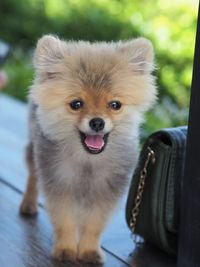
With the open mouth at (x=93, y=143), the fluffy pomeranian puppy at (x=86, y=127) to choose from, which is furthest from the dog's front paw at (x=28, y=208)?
the open mouth at (x=93, y=143)

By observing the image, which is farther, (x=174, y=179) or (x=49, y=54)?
(x=174, y=179)

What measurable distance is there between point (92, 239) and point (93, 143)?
0.35m

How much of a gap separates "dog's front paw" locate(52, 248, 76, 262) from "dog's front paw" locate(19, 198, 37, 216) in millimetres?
402

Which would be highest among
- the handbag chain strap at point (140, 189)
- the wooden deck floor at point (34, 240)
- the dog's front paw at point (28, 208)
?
the handbag chain strap at point (140, 189)

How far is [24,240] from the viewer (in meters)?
2.23

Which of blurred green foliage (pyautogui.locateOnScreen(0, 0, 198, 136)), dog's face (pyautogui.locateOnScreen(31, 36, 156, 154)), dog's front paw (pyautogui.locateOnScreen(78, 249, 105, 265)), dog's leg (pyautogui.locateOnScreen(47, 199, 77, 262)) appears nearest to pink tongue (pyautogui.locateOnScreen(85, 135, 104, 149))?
dog's face (pyautogui.locateOnScreen(31, 36, 156, 154))

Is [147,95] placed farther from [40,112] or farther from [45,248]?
[45,248]

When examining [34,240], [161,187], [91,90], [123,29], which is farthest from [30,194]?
[123,29]

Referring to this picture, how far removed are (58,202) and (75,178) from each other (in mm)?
97

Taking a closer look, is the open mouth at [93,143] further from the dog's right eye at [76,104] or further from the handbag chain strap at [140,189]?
the handbag chain strap at [140,189]

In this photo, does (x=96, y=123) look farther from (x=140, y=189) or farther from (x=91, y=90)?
(x=140, y=189)

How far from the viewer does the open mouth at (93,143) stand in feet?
6.47

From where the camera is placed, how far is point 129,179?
84.7 inches

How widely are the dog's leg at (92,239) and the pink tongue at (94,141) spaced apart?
25 centimetres
